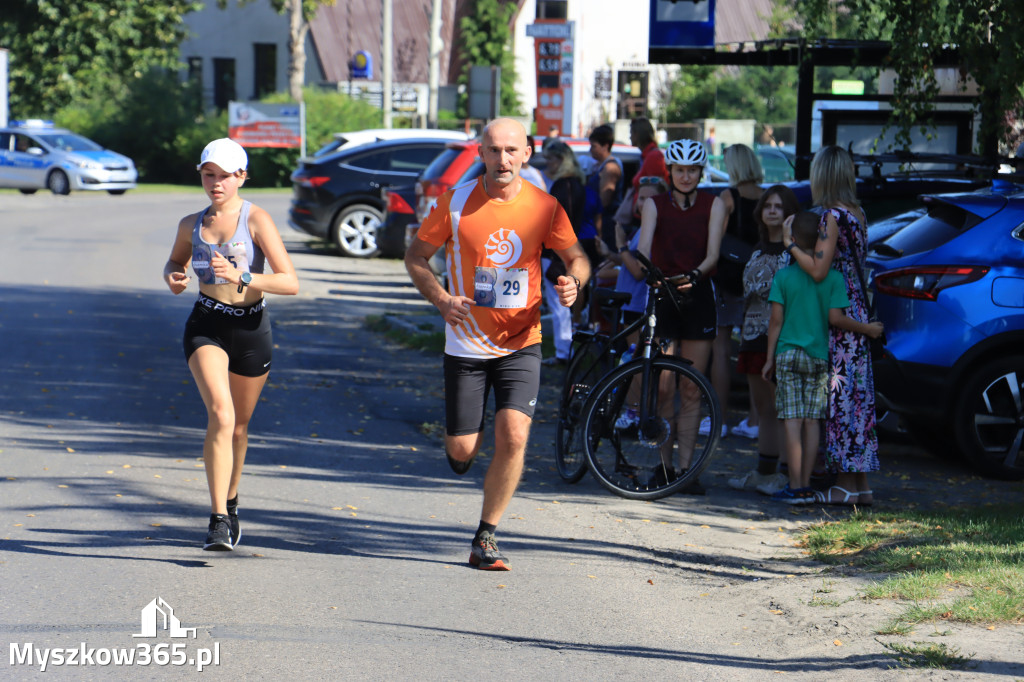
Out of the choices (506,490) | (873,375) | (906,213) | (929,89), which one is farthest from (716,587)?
(929,89)

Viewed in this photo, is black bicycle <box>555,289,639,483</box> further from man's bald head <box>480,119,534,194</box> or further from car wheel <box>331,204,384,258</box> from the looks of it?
car wheel <box>331,204,384,258</box>

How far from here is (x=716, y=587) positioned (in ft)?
19.4

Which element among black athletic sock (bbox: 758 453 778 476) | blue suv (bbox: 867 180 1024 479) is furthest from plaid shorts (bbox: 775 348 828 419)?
blue suv (bbox: 867 180 1024 479)

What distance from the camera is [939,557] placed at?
6094mm

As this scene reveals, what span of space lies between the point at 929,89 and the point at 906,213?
165cm

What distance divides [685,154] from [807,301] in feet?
3.47

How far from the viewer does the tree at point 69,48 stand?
50031 millimetres

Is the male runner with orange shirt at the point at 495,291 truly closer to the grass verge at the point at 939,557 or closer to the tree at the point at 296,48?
the grass verge at the point at 939,557

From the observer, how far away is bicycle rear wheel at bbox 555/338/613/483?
25.6 feet

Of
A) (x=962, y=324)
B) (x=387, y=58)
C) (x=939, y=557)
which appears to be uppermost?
(x=387, y=58)

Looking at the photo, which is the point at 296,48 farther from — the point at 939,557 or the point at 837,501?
the point at 939,557

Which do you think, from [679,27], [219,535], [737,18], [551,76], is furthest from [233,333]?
[737,18]

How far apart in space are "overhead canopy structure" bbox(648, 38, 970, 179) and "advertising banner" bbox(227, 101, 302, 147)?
94.1 feet

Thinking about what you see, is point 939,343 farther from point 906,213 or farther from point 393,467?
point 393,467
